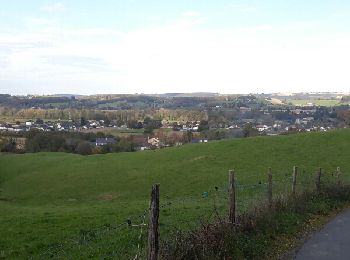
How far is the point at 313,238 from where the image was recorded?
14.5 m

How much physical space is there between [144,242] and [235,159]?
34.8 m

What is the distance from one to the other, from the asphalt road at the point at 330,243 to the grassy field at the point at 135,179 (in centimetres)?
660

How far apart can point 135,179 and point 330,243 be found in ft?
107

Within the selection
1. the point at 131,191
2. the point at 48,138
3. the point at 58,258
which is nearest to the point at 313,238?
the point at 58,258

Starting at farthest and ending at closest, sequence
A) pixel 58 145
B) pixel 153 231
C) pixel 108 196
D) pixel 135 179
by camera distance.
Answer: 1. pixel 58 145
2. pixel 135 179
3. pixel 108 196
4. pixel 153 231

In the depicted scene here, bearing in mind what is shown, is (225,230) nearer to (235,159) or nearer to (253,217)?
(253,217)

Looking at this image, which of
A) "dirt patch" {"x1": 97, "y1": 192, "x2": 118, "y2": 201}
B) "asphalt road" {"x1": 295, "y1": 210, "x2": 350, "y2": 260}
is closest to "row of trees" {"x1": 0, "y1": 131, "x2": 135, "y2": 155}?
"dirt patch" {"x1": 97, "y1": 192, "x2": 118, "y2": 201}

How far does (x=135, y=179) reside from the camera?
149ft

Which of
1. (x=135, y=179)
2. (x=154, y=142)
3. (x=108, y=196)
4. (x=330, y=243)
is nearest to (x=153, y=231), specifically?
(x=330, y=243)

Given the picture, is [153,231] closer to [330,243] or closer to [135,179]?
[330,243]

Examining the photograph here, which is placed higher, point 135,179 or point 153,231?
point 153,231

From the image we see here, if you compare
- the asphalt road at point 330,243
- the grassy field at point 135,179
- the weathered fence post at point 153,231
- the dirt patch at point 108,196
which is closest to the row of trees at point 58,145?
the grassy field at point 135,179

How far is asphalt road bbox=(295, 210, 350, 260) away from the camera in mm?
12477

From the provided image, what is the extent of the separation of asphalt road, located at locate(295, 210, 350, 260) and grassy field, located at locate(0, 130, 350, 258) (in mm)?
6601
